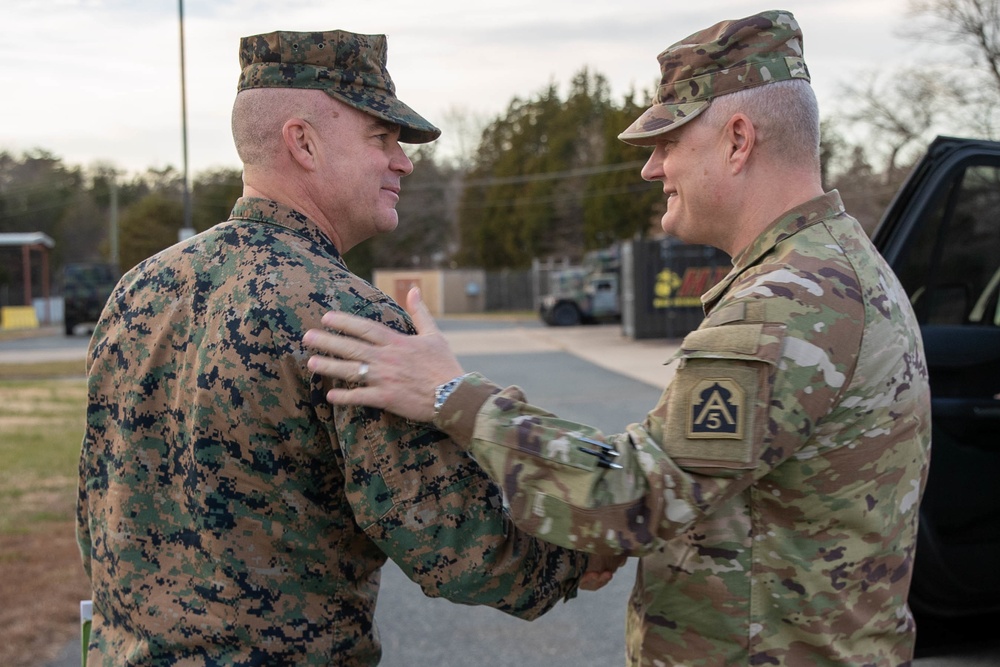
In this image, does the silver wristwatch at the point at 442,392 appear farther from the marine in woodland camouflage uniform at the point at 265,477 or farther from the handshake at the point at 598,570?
the handshake at the point at 598,570

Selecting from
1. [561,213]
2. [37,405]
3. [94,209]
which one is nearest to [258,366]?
[37,405]

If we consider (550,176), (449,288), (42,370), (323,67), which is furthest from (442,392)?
(550,176)

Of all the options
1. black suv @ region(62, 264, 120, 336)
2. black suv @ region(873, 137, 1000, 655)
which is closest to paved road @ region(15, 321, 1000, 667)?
black suv @ region(873, 137, 1000, 655)

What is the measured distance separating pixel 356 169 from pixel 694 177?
74cm

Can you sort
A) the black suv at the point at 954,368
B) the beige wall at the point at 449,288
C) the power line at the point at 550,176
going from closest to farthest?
the black suv at the point at 954,368, the power line at the point at 550,176, the beige wall at the point at 449,288

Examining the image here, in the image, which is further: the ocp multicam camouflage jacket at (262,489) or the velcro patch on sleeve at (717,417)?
the ocp multicam camouflage jacket at (262,489)

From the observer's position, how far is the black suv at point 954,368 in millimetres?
3447

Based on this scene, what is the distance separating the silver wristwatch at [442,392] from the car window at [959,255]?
7.85 ft

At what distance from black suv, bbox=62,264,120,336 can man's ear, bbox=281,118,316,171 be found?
110 ft

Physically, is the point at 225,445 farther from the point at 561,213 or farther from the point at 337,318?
the point at 561,213

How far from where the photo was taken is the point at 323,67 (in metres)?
2.03

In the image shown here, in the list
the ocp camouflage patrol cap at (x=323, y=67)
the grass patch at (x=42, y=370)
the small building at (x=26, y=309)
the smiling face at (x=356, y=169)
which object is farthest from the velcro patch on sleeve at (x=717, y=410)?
the small building at (x=26, y=309)

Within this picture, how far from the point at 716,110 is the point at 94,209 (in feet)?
232

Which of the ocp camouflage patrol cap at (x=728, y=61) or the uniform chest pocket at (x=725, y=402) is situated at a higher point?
the ocp camouflage patrol cap at (x=728, y=61)
